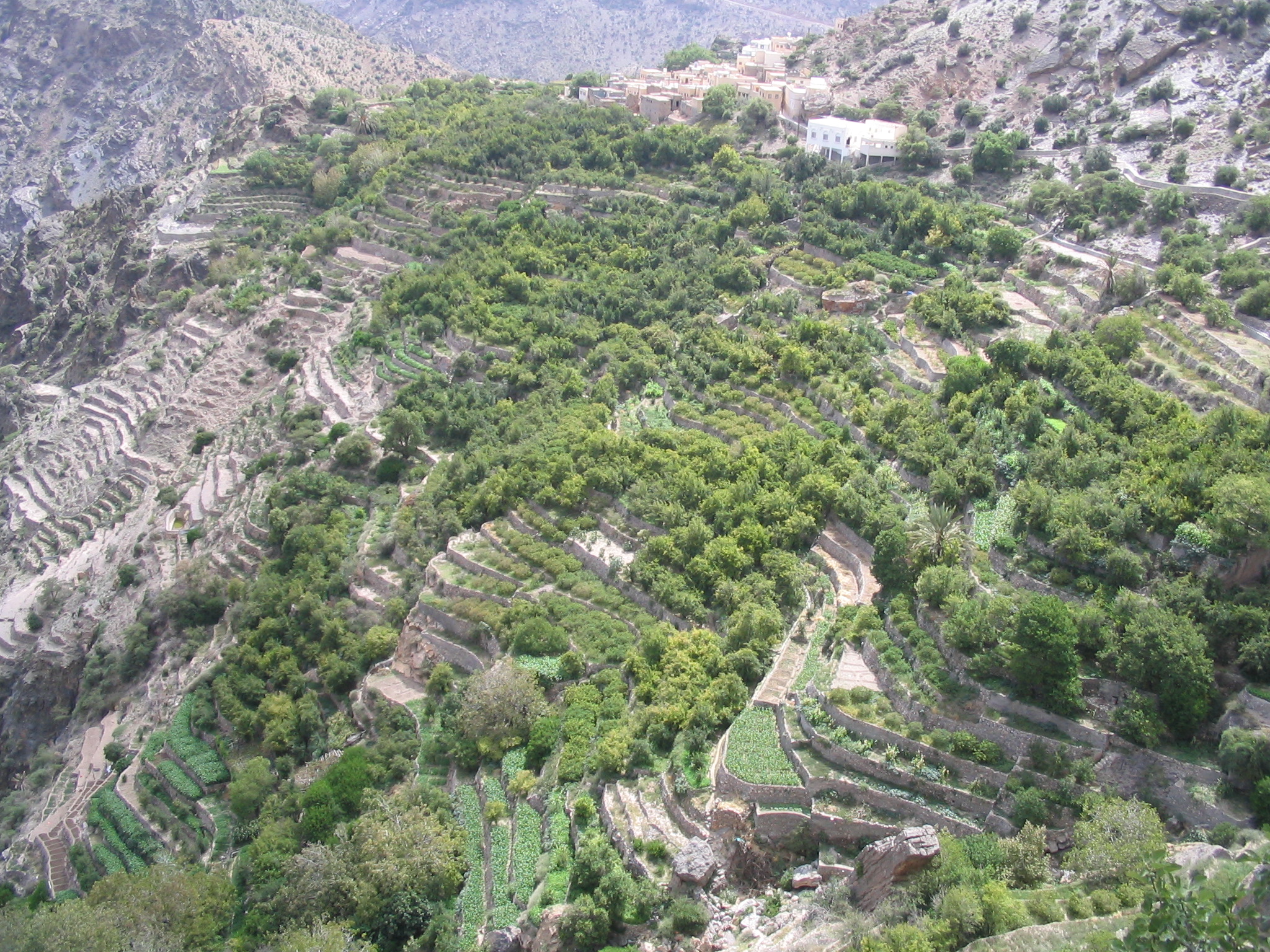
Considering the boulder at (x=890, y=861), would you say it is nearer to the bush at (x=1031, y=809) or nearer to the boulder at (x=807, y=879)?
the boulder at (x=807, y=879)

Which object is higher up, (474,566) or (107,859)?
(474,566)

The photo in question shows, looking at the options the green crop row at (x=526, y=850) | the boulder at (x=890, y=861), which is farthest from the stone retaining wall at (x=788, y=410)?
the boulder at (x=890, y=861)

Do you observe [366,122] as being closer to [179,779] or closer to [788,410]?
[788,410]

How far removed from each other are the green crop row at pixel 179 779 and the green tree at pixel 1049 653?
29442 mm

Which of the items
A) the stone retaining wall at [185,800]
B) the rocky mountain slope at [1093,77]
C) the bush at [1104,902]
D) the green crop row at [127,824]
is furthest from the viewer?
the rocky mountain slope at [1093,77]

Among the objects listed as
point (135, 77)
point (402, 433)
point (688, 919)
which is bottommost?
point (688, 919)

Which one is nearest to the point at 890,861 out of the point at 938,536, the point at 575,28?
the point at 938,536

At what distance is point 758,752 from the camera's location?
83.4 feet

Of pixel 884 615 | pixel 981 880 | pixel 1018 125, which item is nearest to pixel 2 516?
pixel 884 615

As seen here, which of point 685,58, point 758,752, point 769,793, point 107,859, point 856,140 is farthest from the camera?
point 685,58

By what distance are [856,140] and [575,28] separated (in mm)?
132650

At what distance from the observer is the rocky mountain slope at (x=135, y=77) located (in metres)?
119

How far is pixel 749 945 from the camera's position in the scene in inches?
851

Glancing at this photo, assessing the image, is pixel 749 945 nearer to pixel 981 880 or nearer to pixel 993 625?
pixel 981 880
